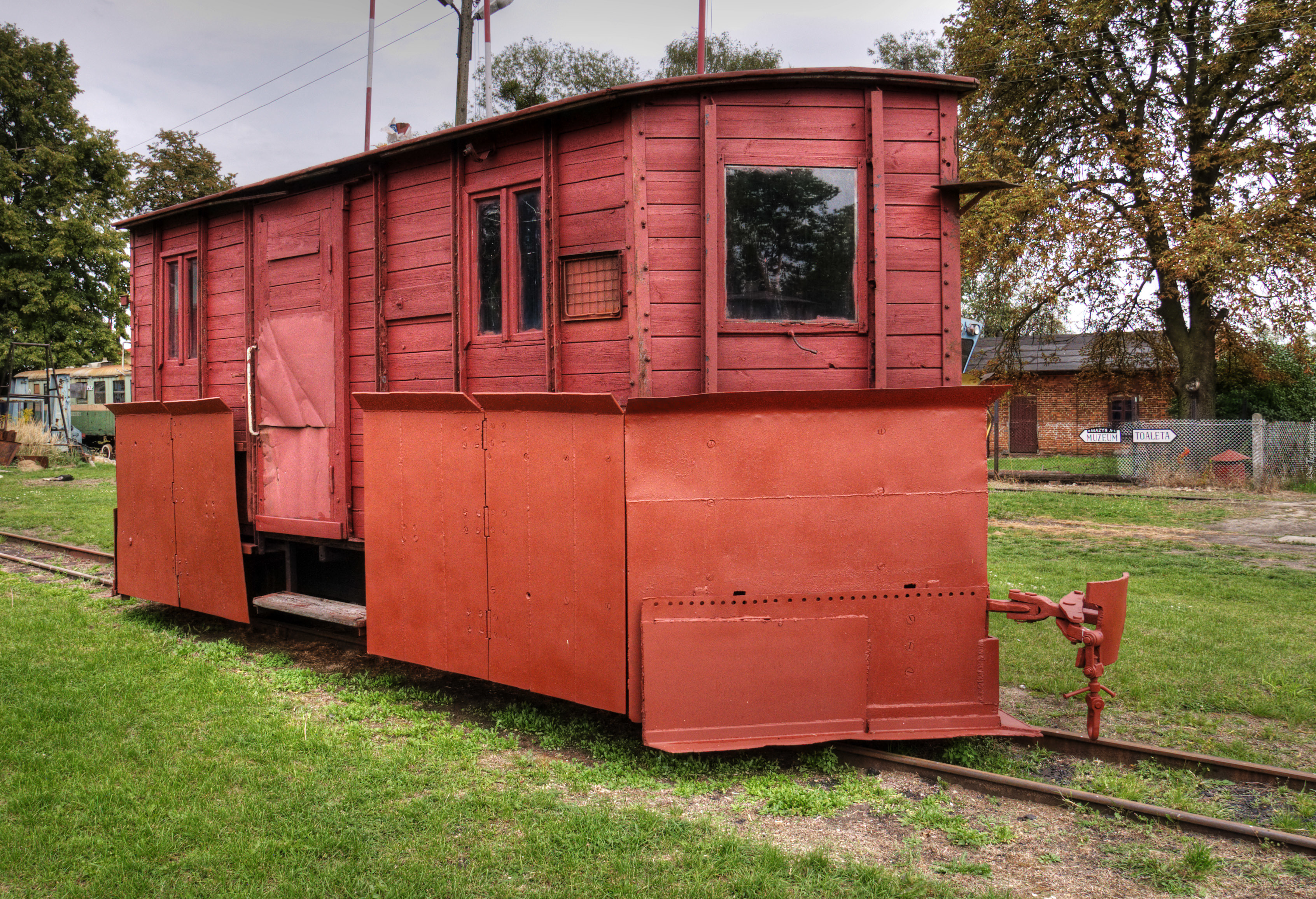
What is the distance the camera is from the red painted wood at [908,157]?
512 cm

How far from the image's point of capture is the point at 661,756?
4.88m

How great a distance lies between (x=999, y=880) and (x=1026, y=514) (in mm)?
14290

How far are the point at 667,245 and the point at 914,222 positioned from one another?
157 centimetres

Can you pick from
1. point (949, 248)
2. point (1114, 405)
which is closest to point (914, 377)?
point (949, 248)

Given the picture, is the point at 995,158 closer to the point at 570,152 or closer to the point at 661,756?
the point at 570,152

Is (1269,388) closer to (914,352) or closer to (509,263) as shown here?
(914,352)

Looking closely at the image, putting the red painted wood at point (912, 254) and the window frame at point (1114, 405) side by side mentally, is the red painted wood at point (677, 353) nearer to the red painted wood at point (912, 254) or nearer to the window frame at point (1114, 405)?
the red painted wood at point (912, 254)

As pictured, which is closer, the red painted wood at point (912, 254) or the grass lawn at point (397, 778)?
the grass lawn at point (397, 778)

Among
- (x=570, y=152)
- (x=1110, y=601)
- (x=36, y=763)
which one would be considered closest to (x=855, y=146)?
(x=570, y=152)

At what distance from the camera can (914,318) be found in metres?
5.19

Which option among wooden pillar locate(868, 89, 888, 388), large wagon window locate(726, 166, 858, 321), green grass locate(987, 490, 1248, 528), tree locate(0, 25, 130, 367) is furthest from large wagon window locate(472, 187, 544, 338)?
tree locate(0, 25, 130, 367)

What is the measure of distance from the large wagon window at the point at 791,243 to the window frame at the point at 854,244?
2 cm

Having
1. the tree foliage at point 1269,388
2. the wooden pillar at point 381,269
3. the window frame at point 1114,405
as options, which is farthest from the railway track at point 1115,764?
the window frame at point 1114,405

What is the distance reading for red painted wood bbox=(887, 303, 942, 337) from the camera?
17.0 feet
